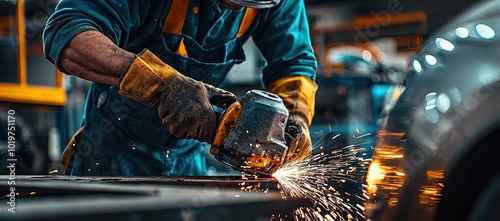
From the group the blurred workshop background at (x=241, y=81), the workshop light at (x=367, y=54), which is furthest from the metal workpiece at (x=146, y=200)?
the workshop light at (x=367, y=54)

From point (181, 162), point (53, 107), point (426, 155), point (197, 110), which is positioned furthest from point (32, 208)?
point (53, 107)

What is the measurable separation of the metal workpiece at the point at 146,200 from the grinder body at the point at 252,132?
2.9 inches

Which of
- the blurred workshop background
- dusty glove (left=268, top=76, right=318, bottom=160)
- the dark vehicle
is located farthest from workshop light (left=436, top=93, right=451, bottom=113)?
the blurred workshop background

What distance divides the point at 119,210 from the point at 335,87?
20.1 ft

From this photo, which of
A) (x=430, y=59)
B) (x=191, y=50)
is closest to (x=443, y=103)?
(x=430, y=59)

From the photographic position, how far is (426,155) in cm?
172

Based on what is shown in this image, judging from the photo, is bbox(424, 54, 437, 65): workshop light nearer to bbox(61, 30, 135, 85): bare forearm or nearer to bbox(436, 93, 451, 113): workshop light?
bbox(436, 93, 451, 113): workshop light

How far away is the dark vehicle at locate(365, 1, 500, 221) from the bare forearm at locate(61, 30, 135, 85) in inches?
33.4

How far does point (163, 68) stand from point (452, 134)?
862mm

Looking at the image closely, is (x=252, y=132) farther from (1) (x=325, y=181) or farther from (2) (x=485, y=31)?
(2) (x=485, y=31)

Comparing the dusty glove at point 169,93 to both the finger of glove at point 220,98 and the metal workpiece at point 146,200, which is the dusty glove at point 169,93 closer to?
the finger of glove at point 220,98

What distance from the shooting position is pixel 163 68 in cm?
201

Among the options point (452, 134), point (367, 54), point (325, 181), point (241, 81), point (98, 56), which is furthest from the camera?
point (367, 54)

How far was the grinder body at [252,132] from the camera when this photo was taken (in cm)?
201
